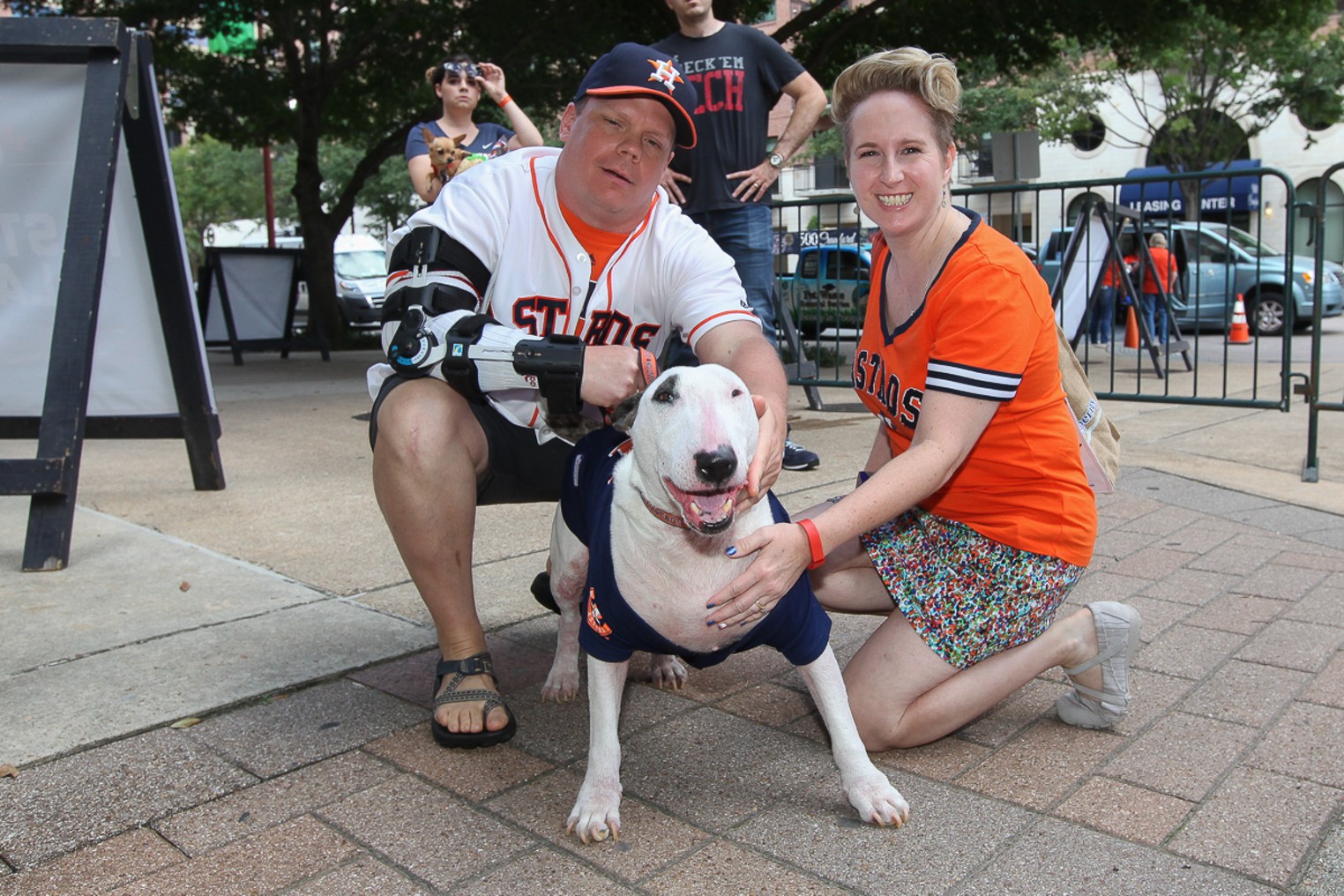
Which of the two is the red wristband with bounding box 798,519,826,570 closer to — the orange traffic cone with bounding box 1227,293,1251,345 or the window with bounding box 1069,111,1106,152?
the orange traffic cone with bounding box 1227,293,1251,345

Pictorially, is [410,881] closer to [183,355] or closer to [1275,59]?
[183,355]

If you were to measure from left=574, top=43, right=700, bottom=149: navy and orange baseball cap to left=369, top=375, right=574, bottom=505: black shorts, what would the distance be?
33.2 inches

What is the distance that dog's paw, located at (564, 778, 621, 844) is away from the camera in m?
2.08

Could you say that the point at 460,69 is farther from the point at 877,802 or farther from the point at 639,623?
the point at 877,802

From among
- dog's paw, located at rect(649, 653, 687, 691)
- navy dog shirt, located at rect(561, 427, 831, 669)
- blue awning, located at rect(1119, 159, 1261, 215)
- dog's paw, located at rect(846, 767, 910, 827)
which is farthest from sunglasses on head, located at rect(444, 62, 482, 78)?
blue awning, located at rect(1119, 159, 1261, 215)

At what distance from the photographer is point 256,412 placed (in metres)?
7.75

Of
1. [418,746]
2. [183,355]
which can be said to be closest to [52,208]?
[183,355]

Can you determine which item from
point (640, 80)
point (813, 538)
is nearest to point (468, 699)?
point (813, 538)

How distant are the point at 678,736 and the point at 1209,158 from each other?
3111 cm

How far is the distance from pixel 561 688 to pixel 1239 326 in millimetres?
13426

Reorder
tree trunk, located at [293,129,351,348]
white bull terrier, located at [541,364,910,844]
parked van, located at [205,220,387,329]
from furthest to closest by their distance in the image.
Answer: parked van, located at [205,220,387,329] → tree trunk, located at [293,129,351,348] → white bull terrier, located at [541,364,910,844]

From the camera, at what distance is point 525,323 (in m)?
2.85

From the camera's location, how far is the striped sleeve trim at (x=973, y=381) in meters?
2.31

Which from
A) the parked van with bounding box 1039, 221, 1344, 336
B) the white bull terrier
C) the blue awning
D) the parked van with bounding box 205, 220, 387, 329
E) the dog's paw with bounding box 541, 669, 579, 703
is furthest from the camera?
the parked van with bounding box 205, 220, 387, 329
